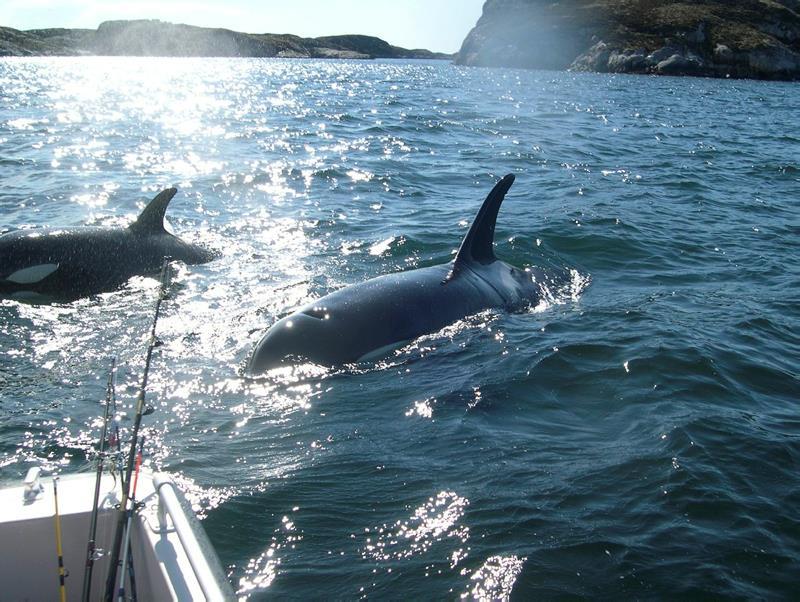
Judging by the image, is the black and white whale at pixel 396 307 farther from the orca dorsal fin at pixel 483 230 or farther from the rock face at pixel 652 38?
the rock face at pixel 652 38

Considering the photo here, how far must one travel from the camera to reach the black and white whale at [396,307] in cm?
911

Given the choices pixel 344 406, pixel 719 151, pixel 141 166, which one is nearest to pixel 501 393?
pixel 344 406

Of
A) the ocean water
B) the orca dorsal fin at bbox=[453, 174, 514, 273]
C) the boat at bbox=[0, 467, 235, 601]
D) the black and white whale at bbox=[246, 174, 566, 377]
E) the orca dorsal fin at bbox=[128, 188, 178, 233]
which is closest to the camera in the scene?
the boat at bbox=[0, 467, 235, 601]

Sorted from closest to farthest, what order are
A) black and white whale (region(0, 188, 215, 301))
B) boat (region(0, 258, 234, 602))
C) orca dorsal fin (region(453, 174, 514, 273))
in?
1. boat (region(0, 258, 234, 602))
2. orca dorsal fin (region(453, 174, 514, 273))
3. black and white whale (region(0, 188, 215, 301))

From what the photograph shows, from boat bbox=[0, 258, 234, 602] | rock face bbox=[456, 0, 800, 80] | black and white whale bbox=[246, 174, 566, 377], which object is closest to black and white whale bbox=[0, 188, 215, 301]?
black and white whale bbox=[246, 174, 566, 377]

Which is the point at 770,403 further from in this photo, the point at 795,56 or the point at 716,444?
the point at 795,56

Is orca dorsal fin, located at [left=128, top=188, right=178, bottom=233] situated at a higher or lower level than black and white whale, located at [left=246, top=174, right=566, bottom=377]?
higher

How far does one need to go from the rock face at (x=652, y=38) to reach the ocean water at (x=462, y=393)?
242ft

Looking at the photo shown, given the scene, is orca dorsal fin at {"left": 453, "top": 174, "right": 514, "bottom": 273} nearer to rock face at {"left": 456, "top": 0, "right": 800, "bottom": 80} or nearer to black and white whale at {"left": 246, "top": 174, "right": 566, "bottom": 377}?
black and white whale at {"left": 246, "top": 174, "right": 566, "bottom": 377}

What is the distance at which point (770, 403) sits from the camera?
8.54 m

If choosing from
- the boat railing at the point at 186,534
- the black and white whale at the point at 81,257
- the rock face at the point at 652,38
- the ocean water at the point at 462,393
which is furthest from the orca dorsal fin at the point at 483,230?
the rock face at the point at 652,38

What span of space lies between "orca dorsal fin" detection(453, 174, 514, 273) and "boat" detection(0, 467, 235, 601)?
704 centimetres

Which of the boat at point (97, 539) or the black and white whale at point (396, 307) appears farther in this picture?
the black and white whale at point (396, 307)

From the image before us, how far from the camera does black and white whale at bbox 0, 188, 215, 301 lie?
37.5 feet
